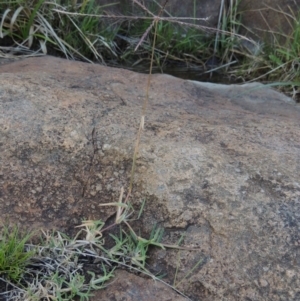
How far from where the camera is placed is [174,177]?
144 centimetres

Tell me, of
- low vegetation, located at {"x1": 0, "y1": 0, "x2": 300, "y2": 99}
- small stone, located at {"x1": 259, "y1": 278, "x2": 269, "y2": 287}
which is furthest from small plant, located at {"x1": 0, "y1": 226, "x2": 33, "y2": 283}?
low vegetation, located at {"x1": 0, "y1": 0, "x2": 300, "y2": 99}

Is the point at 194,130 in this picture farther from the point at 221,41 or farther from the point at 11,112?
the point at 221,41

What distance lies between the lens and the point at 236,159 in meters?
1.50

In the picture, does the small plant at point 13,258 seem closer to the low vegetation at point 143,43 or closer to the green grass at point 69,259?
the green grass at point 69,259

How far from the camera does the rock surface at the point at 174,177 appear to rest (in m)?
1.31

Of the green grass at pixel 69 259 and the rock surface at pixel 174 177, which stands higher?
the rock surface at pixel 174 177

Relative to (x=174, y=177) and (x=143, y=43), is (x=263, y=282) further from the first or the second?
(x=143, y=43)

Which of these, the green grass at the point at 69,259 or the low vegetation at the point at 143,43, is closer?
the green grass at the point at 69,259

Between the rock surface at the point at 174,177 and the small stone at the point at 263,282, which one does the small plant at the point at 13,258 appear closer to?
the rock surface at the point at 174,177

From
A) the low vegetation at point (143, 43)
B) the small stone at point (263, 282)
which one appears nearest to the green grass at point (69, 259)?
the small stone at point (263, 282)

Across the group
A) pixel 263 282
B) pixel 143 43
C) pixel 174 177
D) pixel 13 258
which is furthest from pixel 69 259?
pixel 143 43

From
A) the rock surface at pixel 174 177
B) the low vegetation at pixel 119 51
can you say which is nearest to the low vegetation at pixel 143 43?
the low vegetation at pixel 119 51

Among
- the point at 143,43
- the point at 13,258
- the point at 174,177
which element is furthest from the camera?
the point at 143,43

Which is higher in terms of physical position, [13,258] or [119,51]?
[13,258]
